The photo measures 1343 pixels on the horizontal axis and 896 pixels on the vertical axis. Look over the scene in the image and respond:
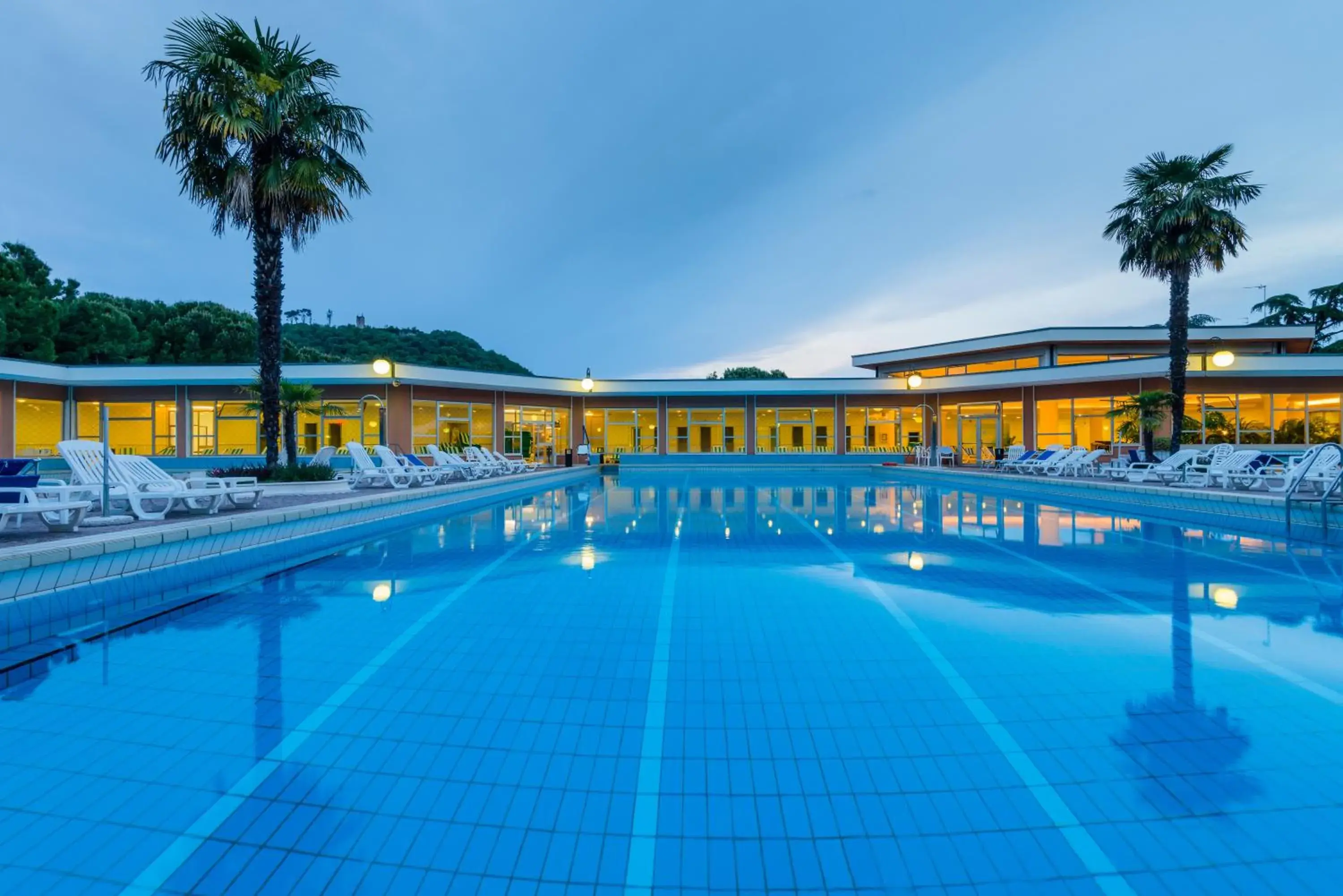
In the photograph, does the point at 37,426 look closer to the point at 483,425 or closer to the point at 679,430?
the point at 483,425

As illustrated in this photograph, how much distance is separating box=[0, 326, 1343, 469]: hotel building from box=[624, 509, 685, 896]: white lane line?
14.1 meters

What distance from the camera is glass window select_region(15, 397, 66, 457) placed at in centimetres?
1903

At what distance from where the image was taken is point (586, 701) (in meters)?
2.90

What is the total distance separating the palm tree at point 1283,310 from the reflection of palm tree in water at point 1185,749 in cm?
4669

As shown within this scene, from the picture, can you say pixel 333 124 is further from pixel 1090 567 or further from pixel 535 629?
pixel 1090 567

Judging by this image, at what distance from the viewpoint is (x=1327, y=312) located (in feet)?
113

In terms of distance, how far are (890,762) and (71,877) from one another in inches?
103

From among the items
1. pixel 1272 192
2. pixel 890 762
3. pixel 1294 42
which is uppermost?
pixel 1294 42

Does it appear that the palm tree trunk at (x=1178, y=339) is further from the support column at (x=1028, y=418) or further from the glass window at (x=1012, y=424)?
the glass window at (x=1012, y=424)

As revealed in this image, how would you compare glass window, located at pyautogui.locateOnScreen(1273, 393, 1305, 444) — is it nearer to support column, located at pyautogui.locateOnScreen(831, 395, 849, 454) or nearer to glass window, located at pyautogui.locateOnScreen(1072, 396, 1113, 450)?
glass window, located at pyautogui.locateOnScreen(1072, 396, 1113, 450)

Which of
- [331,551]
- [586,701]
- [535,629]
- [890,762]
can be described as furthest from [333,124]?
[890,762]

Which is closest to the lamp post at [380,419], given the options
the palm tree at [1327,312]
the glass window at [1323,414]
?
the glass window at [1323,414]

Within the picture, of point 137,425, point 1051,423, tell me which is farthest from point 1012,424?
point 137,425

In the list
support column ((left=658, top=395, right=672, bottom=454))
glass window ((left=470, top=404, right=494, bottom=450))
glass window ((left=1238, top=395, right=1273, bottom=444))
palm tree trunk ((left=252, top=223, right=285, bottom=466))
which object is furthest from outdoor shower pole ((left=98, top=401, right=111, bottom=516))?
glass window ((left=1238, top=395, right=1273, bottom=444))
